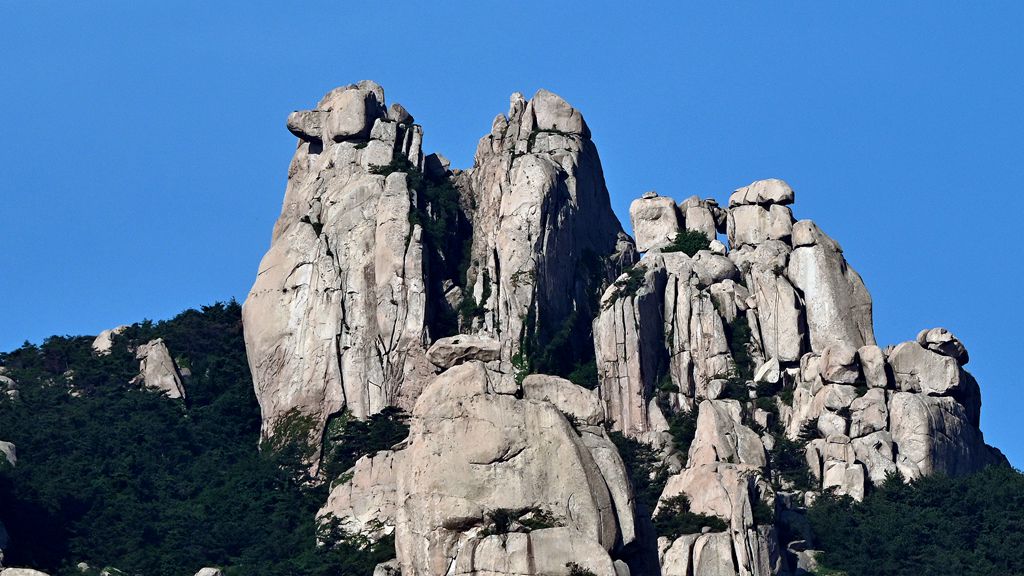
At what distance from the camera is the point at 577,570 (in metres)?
81.1

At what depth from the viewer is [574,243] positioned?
436 ft

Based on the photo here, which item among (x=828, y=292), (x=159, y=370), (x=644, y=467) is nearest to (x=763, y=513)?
(x=644, y=467)

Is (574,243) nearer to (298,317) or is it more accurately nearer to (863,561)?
(298,317)

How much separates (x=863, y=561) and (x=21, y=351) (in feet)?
158

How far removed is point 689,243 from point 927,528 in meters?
25.9

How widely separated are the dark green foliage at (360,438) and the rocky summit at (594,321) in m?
0.66

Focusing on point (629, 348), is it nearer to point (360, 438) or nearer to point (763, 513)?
point (360, 438)

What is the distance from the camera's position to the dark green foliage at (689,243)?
449 ft

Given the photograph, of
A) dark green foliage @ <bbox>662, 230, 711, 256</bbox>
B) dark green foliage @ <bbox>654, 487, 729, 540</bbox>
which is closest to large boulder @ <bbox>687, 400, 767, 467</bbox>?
dark green foliage @ <bbox>654, 487, 729, 540</bbox>

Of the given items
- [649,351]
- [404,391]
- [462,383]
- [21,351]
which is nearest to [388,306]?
[404,391]

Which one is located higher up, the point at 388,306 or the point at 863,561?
the point at 388,306

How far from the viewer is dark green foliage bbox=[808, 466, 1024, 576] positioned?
115m

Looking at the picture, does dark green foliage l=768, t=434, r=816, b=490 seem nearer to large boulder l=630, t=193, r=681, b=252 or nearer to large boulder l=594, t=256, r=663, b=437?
large boulder l=594, t=256, r=663, b=437

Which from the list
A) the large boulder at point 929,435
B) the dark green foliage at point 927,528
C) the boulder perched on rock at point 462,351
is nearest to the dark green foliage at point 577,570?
the boulder perched on rock at point 462,351
